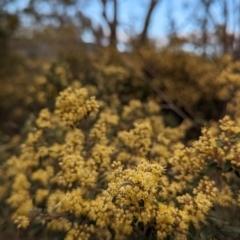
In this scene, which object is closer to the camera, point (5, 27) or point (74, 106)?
point (74, 106)

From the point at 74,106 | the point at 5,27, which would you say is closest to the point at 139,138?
the point at 74,106

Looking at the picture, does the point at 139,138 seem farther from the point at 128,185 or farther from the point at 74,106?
the point at 128,185

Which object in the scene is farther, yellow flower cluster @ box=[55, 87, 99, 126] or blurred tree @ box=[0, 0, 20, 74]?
blurred tree @ box=[0, 0, 20, 74]

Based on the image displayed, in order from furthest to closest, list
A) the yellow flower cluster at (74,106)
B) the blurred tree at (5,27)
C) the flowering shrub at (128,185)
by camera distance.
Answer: the blurred tree at (5,27) → the yellow flower cluster at (74,106) → the flowering shrub at (128,185)

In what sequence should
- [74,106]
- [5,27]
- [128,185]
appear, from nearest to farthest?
[128,185] → [74,106] → [5,27]

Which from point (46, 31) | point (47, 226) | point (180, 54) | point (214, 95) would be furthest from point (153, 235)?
point (46, 31)

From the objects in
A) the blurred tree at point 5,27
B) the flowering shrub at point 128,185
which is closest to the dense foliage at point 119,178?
the flowering shrub at point 128,185

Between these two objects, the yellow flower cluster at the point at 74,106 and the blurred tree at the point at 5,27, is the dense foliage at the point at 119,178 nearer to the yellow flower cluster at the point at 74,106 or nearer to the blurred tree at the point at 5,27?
the yellow flower cluster at the point at 74,106

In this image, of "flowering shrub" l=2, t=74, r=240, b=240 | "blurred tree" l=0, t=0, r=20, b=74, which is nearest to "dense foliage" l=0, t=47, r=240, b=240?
"flowering shrub" l=2, t=74, r=240, b=240

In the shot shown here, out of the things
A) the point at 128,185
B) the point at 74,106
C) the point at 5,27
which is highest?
the point at 5,27

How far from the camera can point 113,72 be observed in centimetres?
448

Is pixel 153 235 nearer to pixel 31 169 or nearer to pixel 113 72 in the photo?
pixel 31 169

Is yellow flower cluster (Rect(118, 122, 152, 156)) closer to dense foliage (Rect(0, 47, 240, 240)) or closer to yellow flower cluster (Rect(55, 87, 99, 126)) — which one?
dense foliage (Rect(0, 47, 240, 240))

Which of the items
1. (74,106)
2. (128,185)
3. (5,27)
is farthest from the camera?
(5,27)
